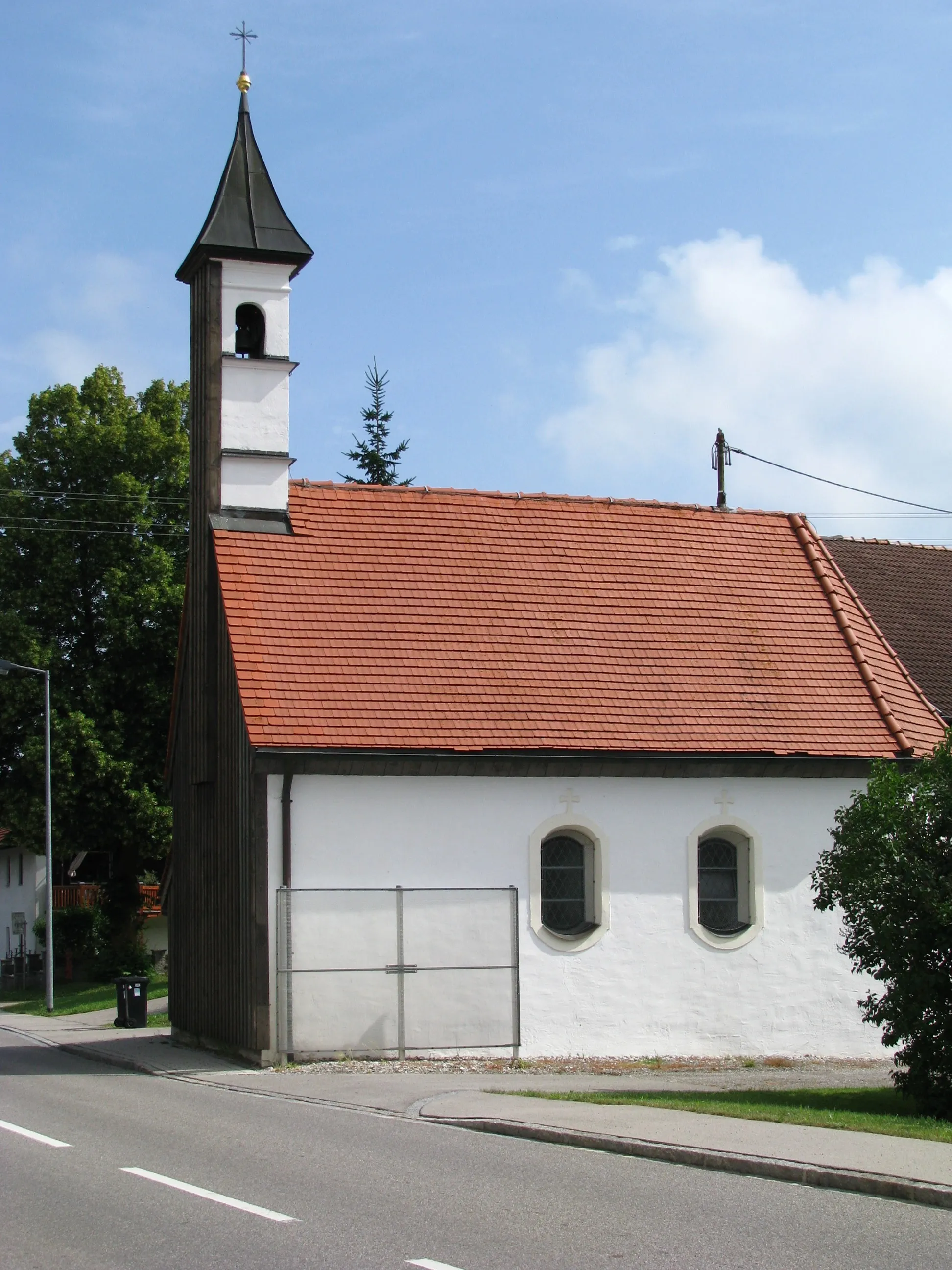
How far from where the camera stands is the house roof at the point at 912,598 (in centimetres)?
2523

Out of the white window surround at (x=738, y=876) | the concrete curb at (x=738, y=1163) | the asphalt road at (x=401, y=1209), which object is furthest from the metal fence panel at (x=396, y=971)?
the concrete curb at (x=738, y=1163)

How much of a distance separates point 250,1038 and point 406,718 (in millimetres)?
4136

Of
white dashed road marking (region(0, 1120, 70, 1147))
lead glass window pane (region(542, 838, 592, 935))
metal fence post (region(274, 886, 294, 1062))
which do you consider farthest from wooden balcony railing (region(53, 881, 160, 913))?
white dashed road marking (region(0, 1120, 70, 1147))

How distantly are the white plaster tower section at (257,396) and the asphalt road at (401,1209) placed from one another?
10.2 metres

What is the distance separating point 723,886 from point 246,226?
36.3ft

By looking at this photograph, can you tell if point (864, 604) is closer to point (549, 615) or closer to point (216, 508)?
point (549, 615)

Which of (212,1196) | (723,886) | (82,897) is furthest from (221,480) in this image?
(82,897)

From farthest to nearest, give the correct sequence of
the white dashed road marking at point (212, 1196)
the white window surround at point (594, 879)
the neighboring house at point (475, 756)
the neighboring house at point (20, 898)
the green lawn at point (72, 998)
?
1. the neighboring house at point (20, 898)
2. the green lawn at point (72, 998)
3. the white window surround at point (594, 879)
4. the neighboring house at point (475, 756)
5. the white dashed road marking at point (212, 1196)

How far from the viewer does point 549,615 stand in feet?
67.7

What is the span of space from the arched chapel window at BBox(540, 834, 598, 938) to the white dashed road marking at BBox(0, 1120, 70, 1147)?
7780mm

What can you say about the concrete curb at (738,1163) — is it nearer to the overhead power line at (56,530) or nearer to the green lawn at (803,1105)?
the green lawn at (803,1105)

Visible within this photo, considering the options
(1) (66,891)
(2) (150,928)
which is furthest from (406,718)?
(1) (66,891)

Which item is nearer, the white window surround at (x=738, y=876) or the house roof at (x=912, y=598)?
the white window surround at (x=738, y=876)

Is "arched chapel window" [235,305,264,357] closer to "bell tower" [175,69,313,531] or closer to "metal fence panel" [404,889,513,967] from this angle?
"bell tower" [175,69,313,531]
